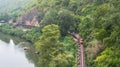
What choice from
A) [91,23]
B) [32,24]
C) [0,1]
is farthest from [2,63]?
[0,1]

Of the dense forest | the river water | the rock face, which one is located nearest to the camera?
the dense forest

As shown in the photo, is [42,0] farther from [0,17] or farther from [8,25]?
[0,17]

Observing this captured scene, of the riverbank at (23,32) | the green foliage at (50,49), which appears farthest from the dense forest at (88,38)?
the riverbank at (23,32)

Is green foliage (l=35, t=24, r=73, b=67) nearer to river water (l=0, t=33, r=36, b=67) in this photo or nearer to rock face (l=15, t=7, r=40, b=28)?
river water (l=0, t=33, r=36, b=67)

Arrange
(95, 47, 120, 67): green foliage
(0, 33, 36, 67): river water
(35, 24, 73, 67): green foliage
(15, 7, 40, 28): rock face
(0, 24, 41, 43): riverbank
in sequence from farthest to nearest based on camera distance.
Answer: (15, 7, 40, 28): rock face → (0, 24, 41, 43): riverbank → (0, 33, 36, 67): river water → (35, 24, 73, 67): green foliage → (95, 47, 120, 67): green foliage

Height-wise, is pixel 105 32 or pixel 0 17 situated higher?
pixel 0 17

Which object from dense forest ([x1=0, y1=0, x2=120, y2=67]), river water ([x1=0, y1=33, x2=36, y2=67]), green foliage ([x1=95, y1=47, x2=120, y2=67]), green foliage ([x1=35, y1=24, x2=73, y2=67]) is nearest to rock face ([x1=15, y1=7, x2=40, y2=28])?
river water ([x1=0, y1=33, x2=36, y2=67])
